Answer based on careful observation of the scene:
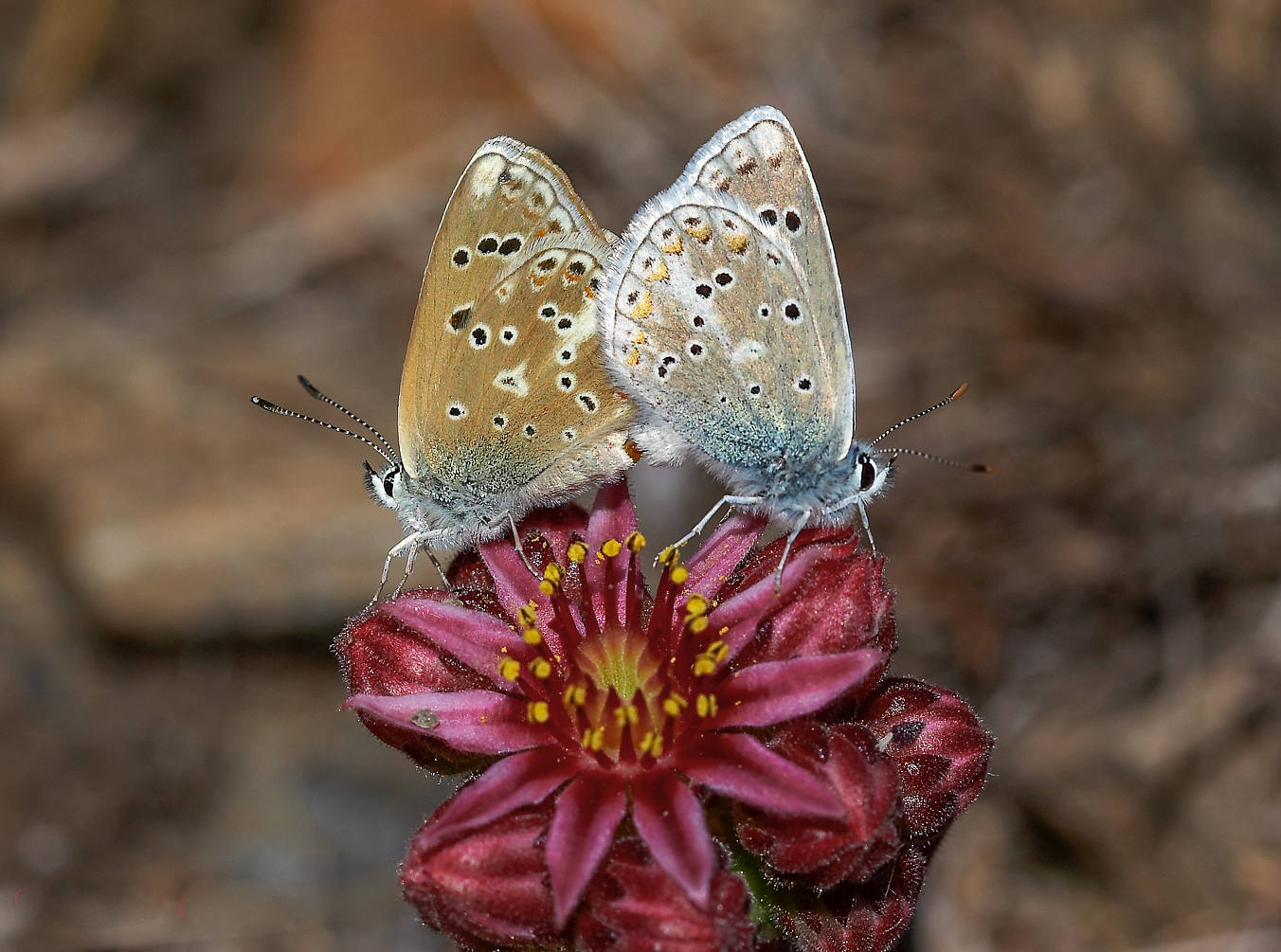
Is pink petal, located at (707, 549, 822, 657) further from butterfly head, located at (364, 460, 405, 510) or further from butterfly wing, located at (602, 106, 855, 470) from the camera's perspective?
butterfly head, located at (364, 460, 405, 510)

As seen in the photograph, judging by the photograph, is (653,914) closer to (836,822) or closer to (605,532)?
(836,822)

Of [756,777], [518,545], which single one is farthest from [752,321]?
[756,777]

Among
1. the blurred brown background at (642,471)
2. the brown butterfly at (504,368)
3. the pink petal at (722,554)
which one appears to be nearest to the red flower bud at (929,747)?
the pink petal at (722,554)

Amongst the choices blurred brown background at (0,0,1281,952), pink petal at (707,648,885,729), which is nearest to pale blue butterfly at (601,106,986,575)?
pink petal at (707,648,885,729)

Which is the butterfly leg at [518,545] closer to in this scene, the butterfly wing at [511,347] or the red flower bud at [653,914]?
the butterfly wing at [511,347]

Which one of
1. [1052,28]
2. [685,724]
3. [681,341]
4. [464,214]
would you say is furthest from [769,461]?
[1052,28]

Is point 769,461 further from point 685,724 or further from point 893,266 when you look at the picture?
point 893,266
